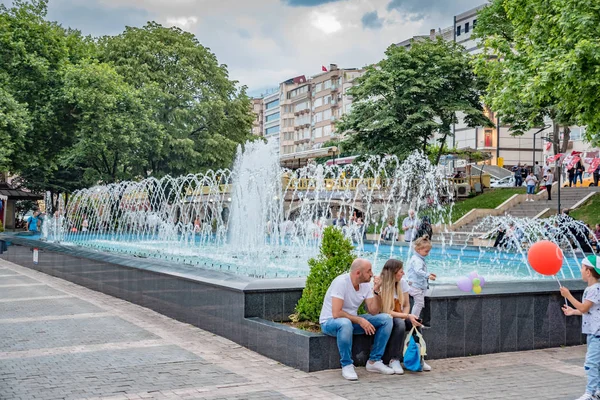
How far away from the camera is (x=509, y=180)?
163ft

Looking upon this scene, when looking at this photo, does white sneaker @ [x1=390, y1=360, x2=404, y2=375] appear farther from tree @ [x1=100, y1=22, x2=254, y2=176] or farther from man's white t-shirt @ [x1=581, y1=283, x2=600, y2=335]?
tree @ [x1=100, y1=22, x2=254, y2=176]

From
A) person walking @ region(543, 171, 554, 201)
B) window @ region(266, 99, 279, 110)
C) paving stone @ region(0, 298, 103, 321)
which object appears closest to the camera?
paving stone @ region(0, 298, 103, 321)

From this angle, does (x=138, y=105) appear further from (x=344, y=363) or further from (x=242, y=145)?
(x=344, y=363)

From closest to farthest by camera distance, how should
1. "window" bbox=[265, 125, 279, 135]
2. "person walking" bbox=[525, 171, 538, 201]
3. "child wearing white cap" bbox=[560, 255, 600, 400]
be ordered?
"child wearing white cap" bbox=[560, 255, 600, 400] → "person walking" bbox=[525, 171, 538, 201] → "window" bbox=[265, 125, 279, 135]

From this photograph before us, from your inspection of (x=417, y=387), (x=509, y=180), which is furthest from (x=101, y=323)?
(x=509, y=180)

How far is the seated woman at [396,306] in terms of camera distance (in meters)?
7.66

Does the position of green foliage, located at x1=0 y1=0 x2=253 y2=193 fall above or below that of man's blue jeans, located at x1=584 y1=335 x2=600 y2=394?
above

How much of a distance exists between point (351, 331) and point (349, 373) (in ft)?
1.46

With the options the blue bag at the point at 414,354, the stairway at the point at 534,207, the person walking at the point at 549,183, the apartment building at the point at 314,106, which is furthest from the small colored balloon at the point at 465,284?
the apartment building at the point at 314,106

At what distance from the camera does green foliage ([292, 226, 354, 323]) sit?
27.3ft

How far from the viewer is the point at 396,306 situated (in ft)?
25.7

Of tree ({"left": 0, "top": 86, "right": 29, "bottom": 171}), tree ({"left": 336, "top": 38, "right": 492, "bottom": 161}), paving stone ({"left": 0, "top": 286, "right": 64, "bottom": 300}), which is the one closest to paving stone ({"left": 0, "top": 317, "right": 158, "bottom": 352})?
paving stone ({"left": 0, "top": 286, "right": 64, "bottom": 300})

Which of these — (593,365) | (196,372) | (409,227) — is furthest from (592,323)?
(409,227)

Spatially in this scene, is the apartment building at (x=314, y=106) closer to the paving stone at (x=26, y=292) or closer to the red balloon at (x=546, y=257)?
the paving stone at (x=26, y=292)
